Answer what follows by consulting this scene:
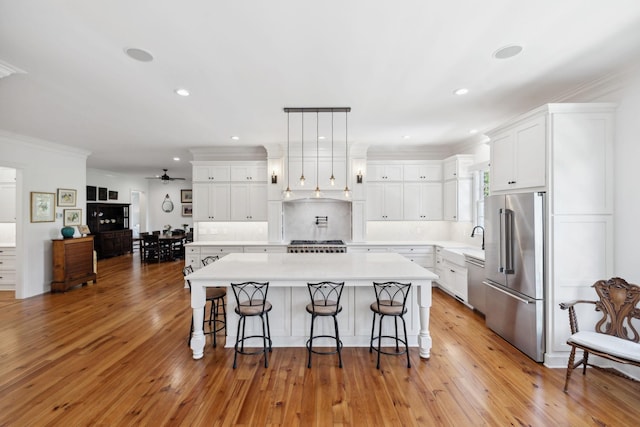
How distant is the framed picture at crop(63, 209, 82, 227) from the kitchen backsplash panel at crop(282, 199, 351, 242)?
4556 millimetres

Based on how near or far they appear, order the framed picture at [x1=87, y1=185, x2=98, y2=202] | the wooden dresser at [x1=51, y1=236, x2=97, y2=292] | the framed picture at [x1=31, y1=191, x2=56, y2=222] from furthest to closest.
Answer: the framed picture at [x1=87, y1=185, x2=98, y2=202], the wooden dresser at [x1=51, y1=236, x2=97, y2=292], the framed picture at [x1=31, y1=191, x2=56, y2=222]

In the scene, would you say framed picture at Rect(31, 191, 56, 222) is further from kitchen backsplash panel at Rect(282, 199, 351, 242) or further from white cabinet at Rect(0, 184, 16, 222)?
kitchen backsplash panel at Rect(282, 199, 351, 242)

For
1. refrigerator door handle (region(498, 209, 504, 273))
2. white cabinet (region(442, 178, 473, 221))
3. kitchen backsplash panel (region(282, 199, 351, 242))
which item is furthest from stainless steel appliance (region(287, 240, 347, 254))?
refrigerator door handle (region(498, 209, 504, 273))

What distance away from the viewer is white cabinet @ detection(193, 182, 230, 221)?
6012 millimetres

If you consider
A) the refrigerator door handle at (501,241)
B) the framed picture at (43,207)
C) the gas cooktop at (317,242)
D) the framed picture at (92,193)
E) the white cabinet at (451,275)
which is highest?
the framed picture at (92,193)

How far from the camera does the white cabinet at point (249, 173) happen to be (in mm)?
6020

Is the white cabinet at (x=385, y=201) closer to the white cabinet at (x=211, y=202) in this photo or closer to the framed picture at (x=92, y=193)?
the white cabinet at (x=211, y=202)

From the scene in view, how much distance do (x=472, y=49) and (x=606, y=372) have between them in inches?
126

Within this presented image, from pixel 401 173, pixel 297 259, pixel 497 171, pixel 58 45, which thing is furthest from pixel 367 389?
pixel 401 173

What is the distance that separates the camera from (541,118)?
285 centimetres

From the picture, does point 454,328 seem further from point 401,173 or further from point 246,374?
point 401,173

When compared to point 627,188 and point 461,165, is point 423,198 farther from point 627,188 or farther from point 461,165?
point 627,188

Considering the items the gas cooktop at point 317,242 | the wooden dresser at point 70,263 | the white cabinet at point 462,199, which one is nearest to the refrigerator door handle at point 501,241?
the white cabinet at point 462,199

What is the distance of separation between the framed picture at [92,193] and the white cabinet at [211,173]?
17.7 feet
